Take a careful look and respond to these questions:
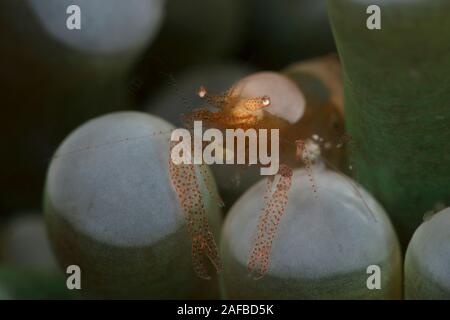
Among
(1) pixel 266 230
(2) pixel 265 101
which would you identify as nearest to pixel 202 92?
(2) pixel 265 101

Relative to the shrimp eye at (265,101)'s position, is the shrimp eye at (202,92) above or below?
above

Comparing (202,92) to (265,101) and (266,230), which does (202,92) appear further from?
(266,230)

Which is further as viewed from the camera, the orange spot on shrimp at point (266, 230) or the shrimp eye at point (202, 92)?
the shrimp eye at point (202, 92)

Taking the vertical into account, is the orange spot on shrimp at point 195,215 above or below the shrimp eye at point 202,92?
below

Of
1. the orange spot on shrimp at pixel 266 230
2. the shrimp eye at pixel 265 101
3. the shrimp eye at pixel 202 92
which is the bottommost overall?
the orange spot on shrimp at pixel 266 230

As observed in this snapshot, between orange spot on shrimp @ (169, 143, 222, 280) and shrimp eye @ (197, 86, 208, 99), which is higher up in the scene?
shrimp eye @ (197, 86, 208, 99)

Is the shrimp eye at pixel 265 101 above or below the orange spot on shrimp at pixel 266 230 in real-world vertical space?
above

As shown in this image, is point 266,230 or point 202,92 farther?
point 202,92

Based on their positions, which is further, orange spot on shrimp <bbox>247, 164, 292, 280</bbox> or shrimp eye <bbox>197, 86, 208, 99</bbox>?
shrimp eye <bbox>197, 86, 208, 99</bbox>

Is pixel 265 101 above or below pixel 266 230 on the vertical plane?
above

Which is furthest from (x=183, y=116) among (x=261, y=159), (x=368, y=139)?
(x=368, y=139)

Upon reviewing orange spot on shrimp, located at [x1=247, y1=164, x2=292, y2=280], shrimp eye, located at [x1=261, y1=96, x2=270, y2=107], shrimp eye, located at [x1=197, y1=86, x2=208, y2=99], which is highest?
shrimp eye, located at [x1=197, y1=86, x2=208, y2=99]
